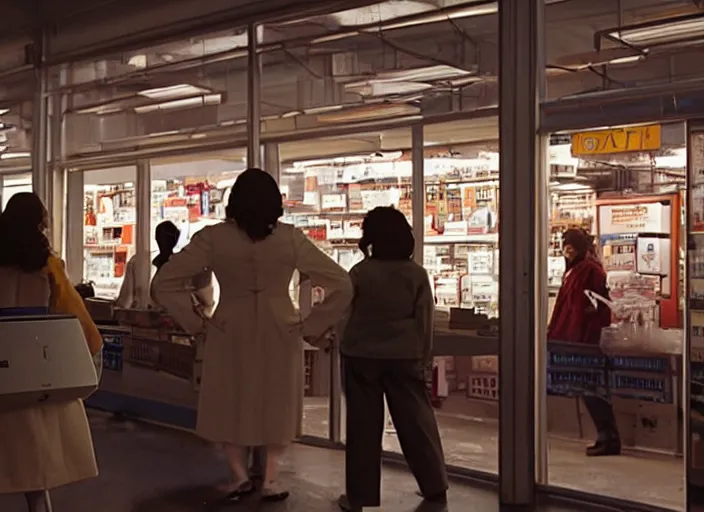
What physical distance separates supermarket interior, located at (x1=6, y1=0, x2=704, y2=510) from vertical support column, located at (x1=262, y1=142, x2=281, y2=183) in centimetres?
2

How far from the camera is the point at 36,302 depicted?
4066mm

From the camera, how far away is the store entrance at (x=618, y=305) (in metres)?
5.43

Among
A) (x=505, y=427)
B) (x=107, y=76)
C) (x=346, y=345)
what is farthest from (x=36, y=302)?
(x=107, y=76)

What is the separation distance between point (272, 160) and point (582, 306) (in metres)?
2.43

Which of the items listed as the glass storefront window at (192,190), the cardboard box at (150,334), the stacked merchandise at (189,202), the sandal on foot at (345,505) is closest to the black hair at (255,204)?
the sandal on foot at (345,505)

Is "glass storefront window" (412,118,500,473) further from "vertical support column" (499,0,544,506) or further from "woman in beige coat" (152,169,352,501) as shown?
"woman in beige coat" (152,169,352,501)

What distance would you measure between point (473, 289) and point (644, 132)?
1.38 m

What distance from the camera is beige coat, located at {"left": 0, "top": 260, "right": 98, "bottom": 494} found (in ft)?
12.4

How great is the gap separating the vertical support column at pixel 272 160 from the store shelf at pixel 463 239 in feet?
4.16

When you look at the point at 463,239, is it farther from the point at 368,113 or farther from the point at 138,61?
the point at 138,61

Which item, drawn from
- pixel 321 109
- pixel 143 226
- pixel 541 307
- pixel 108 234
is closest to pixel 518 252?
pixel 541 307

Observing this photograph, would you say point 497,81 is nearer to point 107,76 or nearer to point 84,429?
point 84,429

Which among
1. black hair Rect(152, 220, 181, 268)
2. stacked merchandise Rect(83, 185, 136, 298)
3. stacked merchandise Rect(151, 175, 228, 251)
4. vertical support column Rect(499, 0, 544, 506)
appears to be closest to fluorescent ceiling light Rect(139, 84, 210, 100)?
stacked merchandise Rect(151, 175, 228, 251)

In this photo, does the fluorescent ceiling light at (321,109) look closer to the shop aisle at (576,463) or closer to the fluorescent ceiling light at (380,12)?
the fluorescent ceiling light at (380,12)
